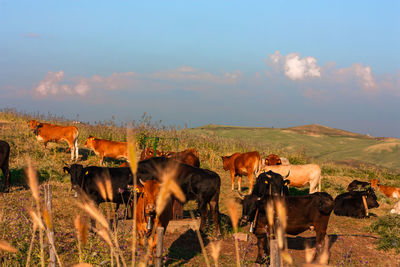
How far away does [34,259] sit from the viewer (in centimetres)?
748

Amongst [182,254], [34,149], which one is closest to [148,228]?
[182,254]

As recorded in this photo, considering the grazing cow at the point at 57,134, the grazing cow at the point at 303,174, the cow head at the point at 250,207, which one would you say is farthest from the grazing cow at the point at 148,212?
the grazing cow at the point at 57,134

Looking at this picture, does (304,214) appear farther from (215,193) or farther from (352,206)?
(352,206)

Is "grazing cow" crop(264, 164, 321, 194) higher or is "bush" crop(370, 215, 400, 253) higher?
"grazing cow" crop(264, 164, 321, 194)

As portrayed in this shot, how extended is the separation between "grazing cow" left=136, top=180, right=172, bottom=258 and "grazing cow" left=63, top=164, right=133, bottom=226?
2528 millimetres

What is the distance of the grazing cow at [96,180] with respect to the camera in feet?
33.9

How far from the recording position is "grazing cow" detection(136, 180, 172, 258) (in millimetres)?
6973

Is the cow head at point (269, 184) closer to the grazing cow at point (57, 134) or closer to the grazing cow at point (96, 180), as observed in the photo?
the grazing cow at point (96, 180)

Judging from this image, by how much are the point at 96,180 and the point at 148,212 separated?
3.92 metres

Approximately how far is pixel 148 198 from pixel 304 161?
1894 centimetres

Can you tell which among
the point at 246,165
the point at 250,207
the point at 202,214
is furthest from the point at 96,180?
the point at 246,165

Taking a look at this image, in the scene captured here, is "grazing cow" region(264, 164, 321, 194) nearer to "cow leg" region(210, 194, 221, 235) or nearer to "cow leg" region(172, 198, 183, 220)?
"cow leg" region(210, 194, 221, 235)

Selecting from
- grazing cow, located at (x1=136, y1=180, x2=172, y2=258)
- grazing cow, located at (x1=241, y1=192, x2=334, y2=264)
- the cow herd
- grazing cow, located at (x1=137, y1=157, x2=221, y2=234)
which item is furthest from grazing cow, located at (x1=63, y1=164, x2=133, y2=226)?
grazing cow, located at (x1=241, y1=192, x2=334, y2=264)

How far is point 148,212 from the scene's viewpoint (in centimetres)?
695
